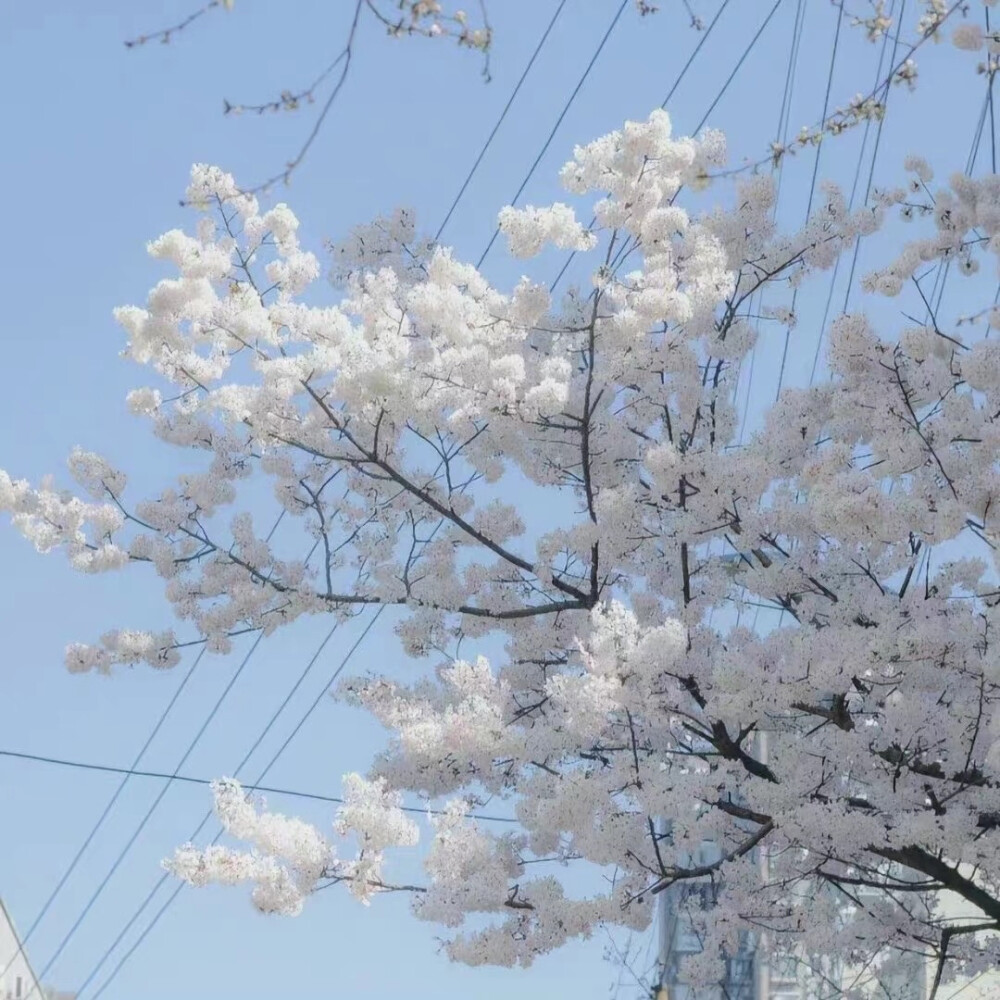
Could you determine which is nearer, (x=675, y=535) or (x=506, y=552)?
(x=675, y=535)

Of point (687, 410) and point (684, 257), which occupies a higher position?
point (684, 257)

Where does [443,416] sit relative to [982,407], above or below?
above

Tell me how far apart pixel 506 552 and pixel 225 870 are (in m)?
1.76

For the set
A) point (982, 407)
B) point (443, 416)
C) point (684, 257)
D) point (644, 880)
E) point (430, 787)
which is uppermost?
point (684, 257)

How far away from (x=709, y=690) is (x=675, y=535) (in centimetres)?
65

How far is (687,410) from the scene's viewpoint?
248 inches

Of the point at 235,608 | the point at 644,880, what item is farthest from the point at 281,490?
the point at 644,880

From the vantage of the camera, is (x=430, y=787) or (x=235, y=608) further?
(x=235, y=608)

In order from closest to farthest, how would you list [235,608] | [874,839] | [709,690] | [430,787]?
[874,839]
[709,690]
[430,787]
[235,608]

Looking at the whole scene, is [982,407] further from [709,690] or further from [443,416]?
[443,416]

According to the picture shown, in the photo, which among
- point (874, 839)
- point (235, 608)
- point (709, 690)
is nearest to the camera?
point (874, 839)

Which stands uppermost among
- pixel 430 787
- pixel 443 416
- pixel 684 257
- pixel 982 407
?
pixel 684 257

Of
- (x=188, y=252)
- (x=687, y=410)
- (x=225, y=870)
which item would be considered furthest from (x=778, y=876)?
(x=188, y=252)

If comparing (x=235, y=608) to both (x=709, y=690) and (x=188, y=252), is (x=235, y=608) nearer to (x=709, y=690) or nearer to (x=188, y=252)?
(x=188, y=252)
